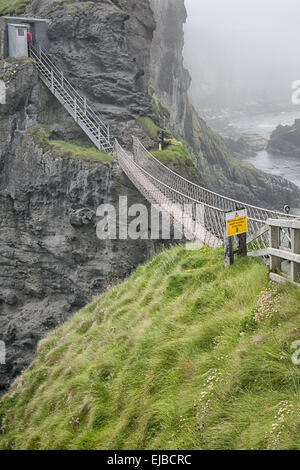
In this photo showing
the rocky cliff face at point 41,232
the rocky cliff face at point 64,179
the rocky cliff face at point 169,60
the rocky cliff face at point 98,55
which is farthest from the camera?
the rocky cliff face at point 169,60

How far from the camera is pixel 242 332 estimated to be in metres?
5.39

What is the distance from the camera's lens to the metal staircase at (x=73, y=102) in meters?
21.0

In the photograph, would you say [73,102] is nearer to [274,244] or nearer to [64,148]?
[64,148]

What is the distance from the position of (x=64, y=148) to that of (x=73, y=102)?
11.9 feet

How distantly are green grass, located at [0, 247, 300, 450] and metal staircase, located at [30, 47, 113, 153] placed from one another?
13069mm

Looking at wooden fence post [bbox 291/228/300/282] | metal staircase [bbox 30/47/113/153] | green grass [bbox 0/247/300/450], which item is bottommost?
green grass [bbox 0/247/300/450]

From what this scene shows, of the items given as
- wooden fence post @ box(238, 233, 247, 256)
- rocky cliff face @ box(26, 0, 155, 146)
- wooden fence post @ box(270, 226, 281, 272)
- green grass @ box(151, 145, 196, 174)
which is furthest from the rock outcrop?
wooden fence post @ box(270, 226, 281, 272)

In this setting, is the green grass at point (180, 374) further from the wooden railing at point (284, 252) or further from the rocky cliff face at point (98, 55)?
the rocky cliff face at point (98, 55)

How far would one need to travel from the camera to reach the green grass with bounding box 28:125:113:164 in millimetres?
19281

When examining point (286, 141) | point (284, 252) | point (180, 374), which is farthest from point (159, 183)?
point (286, 141)

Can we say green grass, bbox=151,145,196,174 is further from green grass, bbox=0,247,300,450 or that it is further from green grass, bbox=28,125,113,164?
green grass, bbox=0,247,300,450

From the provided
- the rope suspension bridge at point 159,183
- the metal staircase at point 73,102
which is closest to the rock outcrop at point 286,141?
the metal staircase at point 73,102
